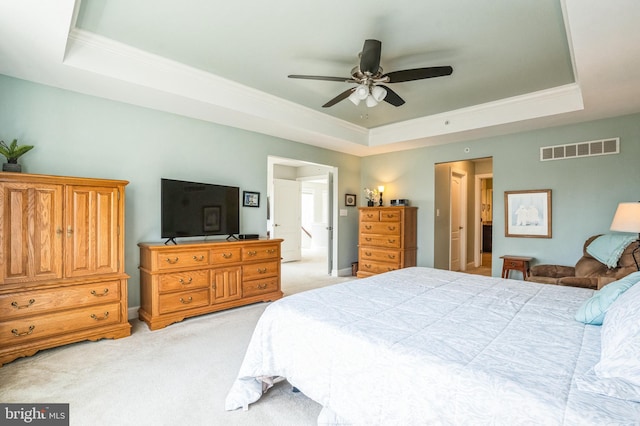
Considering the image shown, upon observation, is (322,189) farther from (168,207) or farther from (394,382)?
(394,382)

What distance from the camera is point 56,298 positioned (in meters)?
2.76

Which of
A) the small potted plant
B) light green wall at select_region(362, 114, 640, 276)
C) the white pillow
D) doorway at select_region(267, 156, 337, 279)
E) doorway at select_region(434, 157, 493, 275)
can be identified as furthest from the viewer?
doorway at select_region(267, 156, 337, 279)

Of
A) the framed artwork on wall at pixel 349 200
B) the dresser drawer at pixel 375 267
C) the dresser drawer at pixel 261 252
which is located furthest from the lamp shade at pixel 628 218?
the framed artwork on wall at pixel 349 200

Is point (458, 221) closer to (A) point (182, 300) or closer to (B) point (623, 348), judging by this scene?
(A) point (182, 300)

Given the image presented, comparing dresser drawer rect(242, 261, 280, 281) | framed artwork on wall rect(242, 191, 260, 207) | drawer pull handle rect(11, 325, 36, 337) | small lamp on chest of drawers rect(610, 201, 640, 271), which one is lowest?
drawer pull handle rect(11, 325, 36, 337)

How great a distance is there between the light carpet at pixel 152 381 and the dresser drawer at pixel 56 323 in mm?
178

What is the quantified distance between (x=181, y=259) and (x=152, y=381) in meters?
1.43

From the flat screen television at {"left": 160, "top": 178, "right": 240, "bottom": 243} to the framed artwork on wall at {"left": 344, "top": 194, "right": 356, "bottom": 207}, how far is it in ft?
8.14

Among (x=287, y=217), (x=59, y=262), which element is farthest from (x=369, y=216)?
(x=59, y=262)

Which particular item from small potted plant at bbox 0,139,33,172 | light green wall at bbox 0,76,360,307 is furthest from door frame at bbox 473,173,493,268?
small potted plant at bbox 0,139,33,172

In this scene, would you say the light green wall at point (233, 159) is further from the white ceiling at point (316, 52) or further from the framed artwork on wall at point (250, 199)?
the white ceiling at point (316, 52)

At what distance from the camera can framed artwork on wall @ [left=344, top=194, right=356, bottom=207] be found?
6297 millimetres

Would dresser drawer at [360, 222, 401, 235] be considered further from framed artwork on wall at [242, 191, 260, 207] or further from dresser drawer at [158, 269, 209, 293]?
dresser drawer at [158, 269, 209, 293]

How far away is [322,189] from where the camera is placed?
1081cm
